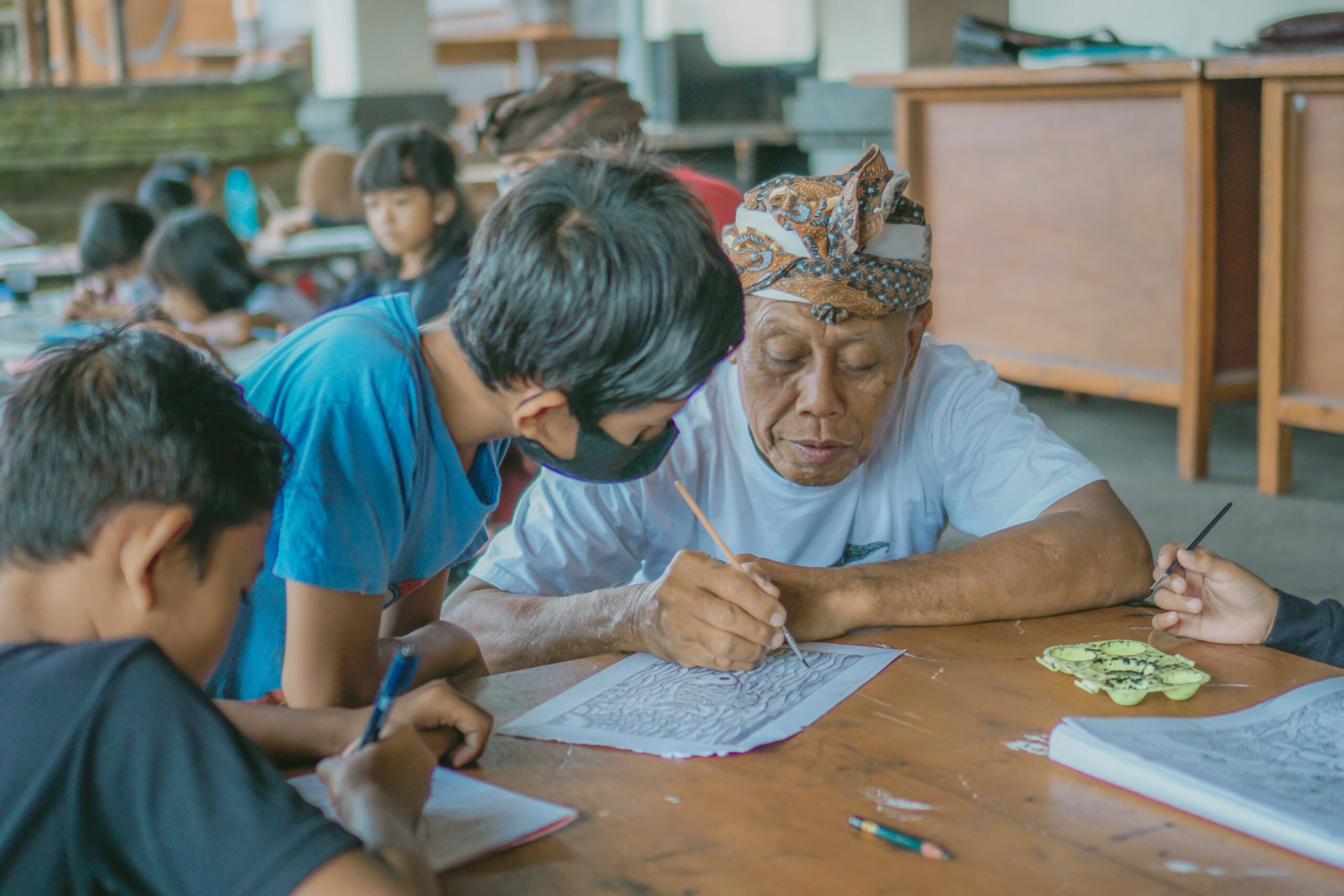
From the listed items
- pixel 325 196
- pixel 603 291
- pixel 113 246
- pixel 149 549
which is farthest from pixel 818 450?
pixel 325 196

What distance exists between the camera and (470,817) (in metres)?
1.10

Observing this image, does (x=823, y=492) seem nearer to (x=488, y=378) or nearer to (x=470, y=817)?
(x=488, y=378)

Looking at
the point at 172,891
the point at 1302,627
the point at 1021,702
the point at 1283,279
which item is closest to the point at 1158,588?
the point at 1302,627

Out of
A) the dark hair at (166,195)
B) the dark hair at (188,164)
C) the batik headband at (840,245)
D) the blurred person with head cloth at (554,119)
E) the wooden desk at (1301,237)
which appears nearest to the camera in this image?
the batik headband at (840,245)

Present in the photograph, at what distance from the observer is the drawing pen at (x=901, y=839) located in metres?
1.02

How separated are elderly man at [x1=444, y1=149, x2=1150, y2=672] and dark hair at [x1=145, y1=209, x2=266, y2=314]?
128 inches

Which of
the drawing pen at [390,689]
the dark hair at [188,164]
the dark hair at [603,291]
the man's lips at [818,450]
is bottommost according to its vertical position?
the drawing pen at [390,689]

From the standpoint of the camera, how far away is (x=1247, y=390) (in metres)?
4.30

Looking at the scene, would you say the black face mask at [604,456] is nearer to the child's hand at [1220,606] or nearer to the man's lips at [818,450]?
the man's lips at [818,450]

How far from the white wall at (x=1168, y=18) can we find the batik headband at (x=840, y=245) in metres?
4.44

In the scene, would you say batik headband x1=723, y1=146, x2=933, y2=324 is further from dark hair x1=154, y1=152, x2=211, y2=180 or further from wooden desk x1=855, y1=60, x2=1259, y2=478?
dark hair x1=154, y1=152, x2=211, y2=180

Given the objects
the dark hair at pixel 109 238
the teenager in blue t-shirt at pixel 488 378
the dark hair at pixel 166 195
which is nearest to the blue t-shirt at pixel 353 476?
the teenager in blue t-shirt at pixel 488 378

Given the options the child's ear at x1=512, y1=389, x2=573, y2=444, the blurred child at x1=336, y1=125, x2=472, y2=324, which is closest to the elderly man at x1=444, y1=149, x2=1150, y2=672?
the child's ear at x1=512, y1=389, x2=573, y2=444

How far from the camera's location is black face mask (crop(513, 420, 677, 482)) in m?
1.41
